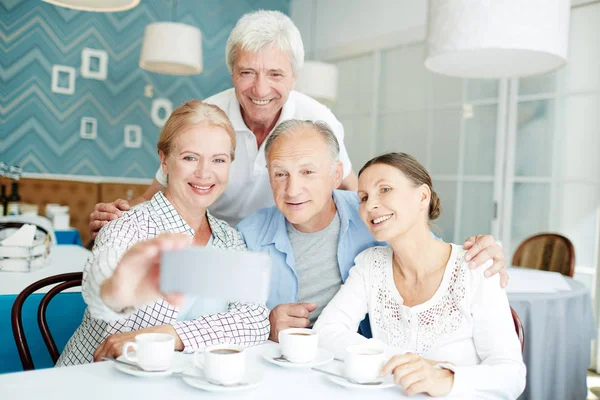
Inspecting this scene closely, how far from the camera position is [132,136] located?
19.4 ft

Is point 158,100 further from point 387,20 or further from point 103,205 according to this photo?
point 103,205

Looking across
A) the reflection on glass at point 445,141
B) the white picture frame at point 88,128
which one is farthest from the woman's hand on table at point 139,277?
the white picture frame at point 88,128

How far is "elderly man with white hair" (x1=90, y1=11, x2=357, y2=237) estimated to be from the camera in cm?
189

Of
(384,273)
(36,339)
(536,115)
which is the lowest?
(36,339)

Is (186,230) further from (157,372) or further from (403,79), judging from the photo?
(403,79)

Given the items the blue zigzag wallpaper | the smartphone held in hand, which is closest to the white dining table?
the smartphone held in hand

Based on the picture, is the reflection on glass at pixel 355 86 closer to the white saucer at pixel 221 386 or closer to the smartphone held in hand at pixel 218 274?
the white saucer at pixel 221 386

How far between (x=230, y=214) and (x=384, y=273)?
0.87 metres

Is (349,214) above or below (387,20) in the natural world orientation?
below

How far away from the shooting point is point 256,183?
6.85ft

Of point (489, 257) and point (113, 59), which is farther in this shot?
point (113, 59)

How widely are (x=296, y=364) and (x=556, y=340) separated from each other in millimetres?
1683

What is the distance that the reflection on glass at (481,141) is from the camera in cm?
449

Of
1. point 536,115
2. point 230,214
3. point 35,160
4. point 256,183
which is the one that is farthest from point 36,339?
point 35,160
